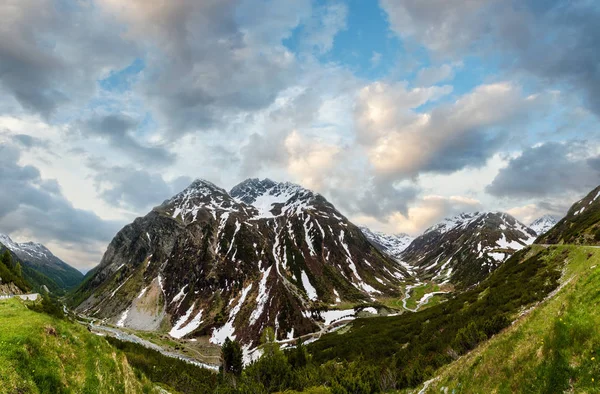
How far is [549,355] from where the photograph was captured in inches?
782

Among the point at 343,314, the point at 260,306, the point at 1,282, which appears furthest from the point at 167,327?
the point at 1,282

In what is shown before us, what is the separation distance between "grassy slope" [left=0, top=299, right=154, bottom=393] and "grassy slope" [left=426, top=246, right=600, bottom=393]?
32070 mm

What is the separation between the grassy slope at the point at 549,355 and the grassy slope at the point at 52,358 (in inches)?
1263

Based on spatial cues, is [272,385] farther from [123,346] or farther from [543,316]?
[123,346]

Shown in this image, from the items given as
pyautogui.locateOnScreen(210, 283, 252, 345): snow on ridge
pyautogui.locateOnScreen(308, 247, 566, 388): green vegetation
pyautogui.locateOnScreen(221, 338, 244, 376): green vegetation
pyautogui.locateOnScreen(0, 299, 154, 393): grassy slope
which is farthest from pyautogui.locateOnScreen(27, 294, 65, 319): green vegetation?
pyautogui.locateOnScreen(210, 283, 252, 345): snow on ridge

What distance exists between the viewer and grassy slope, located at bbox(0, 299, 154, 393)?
21.3m

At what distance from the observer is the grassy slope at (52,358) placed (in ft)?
69.9

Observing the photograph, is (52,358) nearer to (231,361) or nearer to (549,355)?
(549,355)

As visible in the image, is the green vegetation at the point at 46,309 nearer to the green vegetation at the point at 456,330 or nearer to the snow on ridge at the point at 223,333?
the green vegetation at the point at 456,330

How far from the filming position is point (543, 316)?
27.5 m

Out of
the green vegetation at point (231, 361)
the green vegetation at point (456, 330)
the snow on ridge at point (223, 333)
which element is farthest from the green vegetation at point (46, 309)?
the snow on ridge at point (223, 333)

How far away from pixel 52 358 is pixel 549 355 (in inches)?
1402

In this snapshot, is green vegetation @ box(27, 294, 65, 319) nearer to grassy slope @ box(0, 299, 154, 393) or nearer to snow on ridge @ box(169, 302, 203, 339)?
grassy slope @ box(0, 299, 154, 393)

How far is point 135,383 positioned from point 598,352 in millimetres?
42076
